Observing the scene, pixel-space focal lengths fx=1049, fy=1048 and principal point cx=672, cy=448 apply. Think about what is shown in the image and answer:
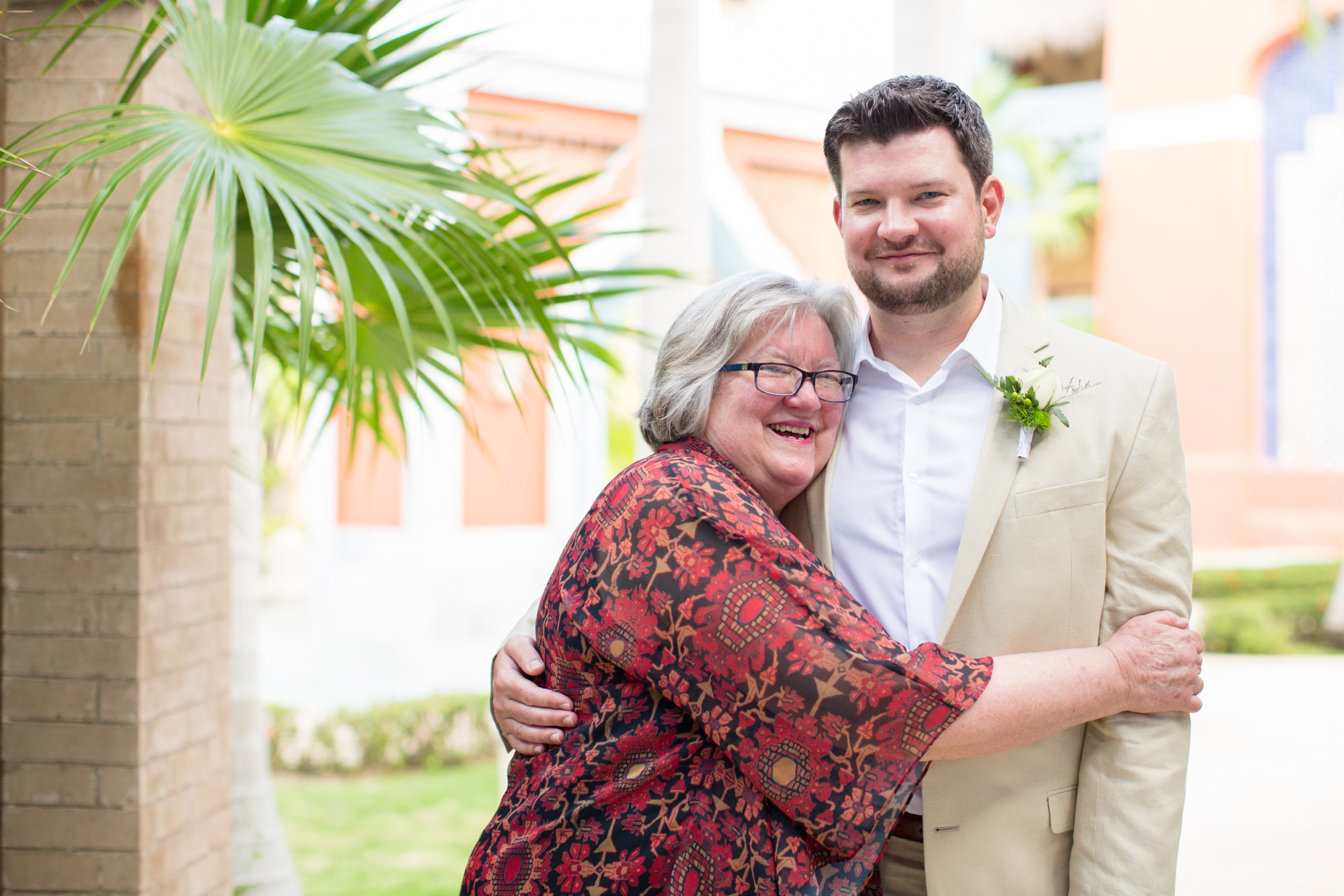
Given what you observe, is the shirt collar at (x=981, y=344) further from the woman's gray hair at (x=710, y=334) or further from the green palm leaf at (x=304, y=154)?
the green palm leaf at (x=304, y=154)

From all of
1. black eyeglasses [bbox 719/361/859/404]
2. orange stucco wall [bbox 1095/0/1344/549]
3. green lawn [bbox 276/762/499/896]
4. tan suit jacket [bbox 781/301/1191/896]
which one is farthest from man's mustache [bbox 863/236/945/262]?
orange stucco wall [bbox 1095/0/1344/549]

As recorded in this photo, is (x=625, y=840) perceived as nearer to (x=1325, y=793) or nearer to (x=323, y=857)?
(x=323, y=857)

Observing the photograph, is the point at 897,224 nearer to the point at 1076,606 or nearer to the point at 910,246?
the point at 910,246

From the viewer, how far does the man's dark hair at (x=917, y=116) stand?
1965 mm

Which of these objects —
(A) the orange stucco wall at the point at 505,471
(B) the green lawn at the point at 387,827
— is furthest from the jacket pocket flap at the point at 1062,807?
(A) the orange stucco wall at the point at 505,471

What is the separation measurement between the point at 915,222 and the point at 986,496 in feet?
1.73

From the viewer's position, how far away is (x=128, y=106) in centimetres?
237

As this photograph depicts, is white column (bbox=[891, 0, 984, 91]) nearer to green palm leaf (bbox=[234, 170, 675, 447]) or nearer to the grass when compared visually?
green palm leaf (bbox=[234, 170, 675, 447])

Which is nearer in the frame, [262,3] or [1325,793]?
[262,3]

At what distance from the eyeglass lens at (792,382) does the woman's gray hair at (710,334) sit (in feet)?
0.20

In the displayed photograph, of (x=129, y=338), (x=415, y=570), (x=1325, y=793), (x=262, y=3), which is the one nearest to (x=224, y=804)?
(x=129, y=338)

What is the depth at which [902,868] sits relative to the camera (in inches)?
79.0

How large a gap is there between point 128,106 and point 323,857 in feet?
19.7

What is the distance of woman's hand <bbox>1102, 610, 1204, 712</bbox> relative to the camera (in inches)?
71.4
